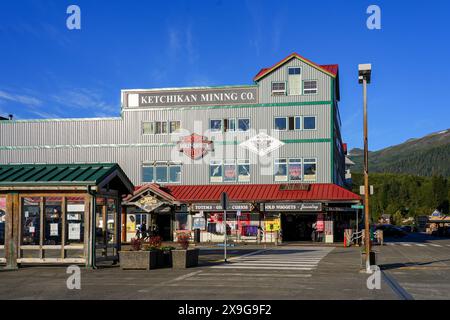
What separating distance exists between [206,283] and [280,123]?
2881 centimetres

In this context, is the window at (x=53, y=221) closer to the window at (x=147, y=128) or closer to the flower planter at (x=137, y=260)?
the flower planter at (x=137, y=260)

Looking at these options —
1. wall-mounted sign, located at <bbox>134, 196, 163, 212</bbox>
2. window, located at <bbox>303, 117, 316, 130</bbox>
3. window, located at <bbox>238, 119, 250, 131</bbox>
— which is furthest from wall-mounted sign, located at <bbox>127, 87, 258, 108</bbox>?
wall-mounted sign, located at <bbox>134, 196, 163, 212</bbox>

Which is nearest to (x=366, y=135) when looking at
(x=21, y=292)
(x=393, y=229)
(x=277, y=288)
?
(x=277, y=288)

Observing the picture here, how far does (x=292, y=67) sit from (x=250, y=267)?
84.6 ft

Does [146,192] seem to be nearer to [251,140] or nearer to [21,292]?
[251,140]

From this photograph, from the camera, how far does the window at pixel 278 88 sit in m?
43.5

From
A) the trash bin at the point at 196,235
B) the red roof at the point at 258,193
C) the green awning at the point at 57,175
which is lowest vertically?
the trash bin at the point at 196,235

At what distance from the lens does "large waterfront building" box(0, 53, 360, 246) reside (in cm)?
4222

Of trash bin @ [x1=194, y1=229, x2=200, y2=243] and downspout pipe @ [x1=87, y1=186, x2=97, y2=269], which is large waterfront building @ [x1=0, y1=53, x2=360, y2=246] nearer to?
trash bin @ [x1=194, y1=229, x2=200, y2=243]

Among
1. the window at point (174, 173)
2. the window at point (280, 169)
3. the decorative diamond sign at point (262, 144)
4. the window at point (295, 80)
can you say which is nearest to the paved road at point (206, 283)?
the window at point (280, 169)

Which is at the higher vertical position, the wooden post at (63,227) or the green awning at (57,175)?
the green awning at (57,175)

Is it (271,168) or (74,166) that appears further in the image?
(271,168)

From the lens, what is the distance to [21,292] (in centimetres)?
1409

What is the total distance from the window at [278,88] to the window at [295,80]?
0.52 metres
